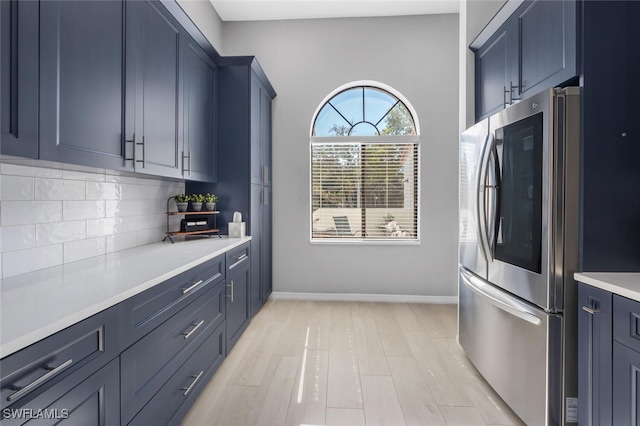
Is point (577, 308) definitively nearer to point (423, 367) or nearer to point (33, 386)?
point (423, 367)

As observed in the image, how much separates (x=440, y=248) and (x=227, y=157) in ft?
8.42

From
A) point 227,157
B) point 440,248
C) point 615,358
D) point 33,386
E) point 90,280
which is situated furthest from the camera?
point 440,248

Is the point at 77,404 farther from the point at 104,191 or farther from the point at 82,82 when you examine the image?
the point at 104,191

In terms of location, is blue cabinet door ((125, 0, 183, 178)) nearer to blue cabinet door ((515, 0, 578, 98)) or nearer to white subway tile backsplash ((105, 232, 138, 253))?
white subway tile backsplash ((105, 232, 138, 253))

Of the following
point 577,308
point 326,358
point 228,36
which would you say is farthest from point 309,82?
point 577,308

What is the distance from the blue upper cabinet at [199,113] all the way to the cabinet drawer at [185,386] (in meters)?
1.24

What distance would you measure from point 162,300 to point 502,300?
1773mm

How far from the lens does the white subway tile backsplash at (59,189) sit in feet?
5.16

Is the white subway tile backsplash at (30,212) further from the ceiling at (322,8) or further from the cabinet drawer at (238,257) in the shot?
the ceiling at (322,8)

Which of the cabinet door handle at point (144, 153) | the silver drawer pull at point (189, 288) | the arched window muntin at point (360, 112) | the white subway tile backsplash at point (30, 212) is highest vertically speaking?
the arched window muntin at point (360, 112)

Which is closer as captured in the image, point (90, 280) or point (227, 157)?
point (90, 280)

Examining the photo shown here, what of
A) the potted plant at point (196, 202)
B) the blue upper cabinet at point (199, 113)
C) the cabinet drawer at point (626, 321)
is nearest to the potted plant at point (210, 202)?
the potted plant at point (196, 202)

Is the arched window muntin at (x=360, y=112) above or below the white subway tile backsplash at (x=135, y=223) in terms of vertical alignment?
above

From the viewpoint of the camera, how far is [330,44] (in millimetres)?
3848
